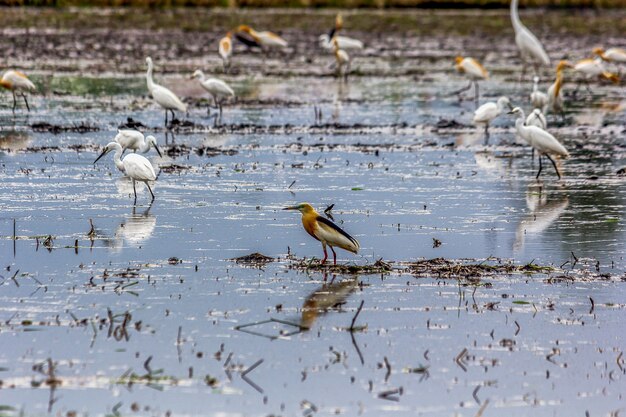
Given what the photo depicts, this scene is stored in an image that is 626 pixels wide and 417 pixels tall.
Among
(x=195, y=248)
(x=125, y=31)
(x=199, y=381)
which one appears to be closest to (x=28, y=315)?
(x=199, y=381)

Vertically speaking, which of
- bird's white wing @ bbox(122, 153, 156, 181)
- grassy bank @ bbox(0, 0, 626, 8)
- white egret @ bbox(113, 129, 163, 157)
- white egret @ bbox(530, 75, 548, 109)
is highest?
grassy bank @ bbox(0, 0, 626, 8)

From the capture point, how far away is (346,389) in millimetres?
7383

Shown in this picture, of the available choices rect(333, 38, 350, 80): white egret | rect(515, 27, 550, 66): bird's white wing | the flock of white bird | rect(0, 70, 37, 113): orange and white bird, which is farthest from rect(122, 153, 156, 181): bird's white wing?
rect(515, 27, 550, 66): bird's white wing

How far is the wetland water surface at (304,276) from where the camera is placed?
7402 mm

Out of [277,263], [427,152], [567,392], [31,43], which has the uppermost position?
[31,43]

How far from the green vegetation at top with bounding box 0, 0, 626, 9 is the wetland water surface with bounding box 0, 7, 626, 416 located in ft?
96.8

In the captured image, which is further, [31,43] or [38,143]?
[31,43]

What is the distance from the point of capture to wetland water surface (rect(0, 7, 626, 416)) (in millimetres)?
7402

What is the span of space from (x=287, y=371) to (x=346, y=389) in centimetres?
47

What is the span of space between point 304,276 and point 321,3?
43.2 meters

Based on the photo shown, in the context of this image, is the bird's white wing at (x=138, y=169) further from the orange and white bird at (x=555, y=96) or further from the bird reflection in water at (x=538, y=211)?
the orange and white bird at (x=555, y=96)

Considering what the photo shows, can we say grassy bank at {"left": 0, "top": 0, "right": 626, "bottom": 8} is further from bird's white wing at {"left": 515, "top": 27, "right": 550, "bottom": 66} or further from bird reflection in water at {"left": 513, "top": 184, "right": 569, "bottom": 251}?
bird reflection in water at {"left": 513, "top": 184, "right": 569, "bottom": 251}

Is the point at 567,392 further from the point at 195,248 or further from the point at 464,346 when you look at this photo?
the point at 195,248

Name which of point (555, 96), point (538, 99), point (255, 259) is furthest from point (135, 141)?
point (555, 96)
